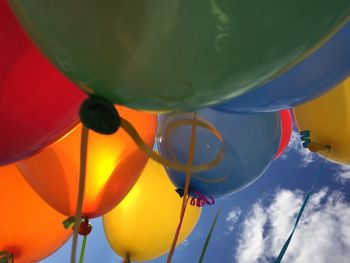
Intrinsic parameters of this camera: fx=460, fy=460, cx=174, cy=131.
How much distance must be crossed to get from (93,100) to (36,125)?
22 centimetres

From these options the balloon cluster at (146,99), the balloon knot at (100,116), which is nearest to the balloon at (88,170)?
the balloon cluster at (146,99)

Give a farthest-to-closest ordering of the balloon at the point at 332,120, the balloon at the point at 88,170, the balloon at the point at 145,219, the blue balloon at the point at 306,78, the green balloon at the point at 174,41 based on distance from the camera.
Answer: the balloon at the point at 145,219
the balloon at the point at 332,120
the balloon at the point at 88,170
the blue balloon at the point at 306,78
the green balloon at the point at 174,41

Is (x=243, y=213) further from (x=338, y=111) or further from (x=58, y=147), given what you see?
(x=58, y=147)

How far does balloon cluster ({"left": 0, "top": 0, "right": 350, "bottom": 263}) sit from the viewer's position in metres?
0.55

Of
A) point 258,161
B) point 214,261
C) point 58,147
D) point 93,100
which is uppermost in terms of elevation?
point 214,261

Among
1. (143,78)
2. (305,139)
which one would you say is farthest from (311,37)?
(305,139)

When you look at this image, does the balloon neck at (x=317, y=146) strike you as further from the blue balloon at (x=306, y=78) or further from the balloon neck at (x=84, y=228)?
the balloon neck at (x=84, y=228)

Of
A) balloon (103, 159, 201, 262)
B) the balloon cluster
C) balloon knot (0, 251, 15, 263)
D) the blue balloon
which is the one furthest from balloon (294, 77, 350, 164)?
balloon knot (0, 251, 15, 263)

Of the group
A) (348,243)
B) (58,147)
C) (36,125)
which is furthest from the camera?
(348,243)

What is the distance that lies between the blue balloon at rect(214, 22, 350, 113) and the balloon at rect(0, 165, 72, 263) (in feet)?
1.89

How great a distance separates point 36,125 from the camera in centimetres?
79

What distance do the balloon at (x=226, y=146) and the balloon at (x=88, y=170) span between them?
11 centimetres

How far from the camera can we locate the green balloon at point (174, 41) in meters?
0.53

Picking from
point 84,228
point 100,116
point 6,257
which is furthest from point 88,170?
point 100,116
